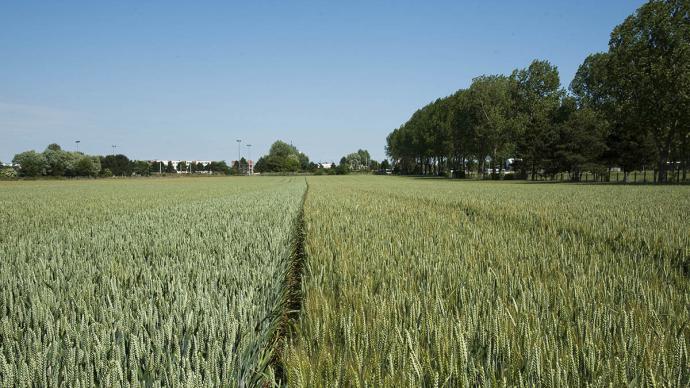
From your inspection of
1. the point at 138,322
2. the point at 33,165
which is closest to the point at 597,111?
the point at 138,322

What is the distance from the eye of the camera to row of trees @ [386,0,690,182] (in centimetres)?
3047

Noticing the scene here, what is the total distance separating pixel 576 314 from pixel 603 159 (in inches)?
2159

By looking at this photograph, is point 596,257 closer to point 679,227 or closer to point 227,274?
point 679,227

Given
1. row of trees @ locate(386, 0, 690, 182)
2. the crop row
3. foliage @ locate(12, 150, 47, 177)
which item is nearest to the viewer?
the crop row

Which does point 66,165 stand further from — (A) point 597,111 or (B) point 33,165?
(A) point 597,111

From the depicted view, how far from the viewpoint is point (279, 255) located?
422 cm

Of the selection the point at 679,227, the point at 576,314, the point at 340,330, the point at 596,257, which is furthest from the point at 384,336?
the point at 679,227

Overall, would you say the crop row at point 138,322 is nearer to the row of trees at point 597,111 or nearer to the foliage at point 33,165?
the row of trees at point 597,111

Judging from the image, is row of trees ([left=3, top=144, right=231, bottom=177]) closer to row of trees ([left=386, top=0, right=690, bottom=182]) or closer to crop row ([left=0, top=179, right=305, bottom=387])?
row of trees ([left=386, top=0, right=690, bottom=182])

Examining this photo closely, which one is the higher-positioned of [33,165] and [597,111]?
[597,111]

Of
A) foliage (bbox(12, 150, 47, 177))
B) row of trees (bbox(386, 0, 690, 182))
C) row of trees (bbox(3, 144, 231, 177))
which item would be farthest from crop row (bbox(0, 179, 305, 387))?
foliage (bbox(12, 150, 47, 177))

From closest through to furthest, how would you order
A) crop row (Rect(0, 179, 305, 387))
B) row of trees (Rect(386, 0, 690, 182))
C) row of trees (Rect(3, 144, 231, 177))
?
1. crop row (Rect(0, 179, 305, 387))
2. row of trees (Rect(386, 0, 690, 182))
3. row of trees (Rect(3, 144, 231, 177))

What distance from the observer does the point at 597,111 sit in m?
47.0

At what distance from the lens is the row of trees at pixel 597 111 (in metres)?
30.5
